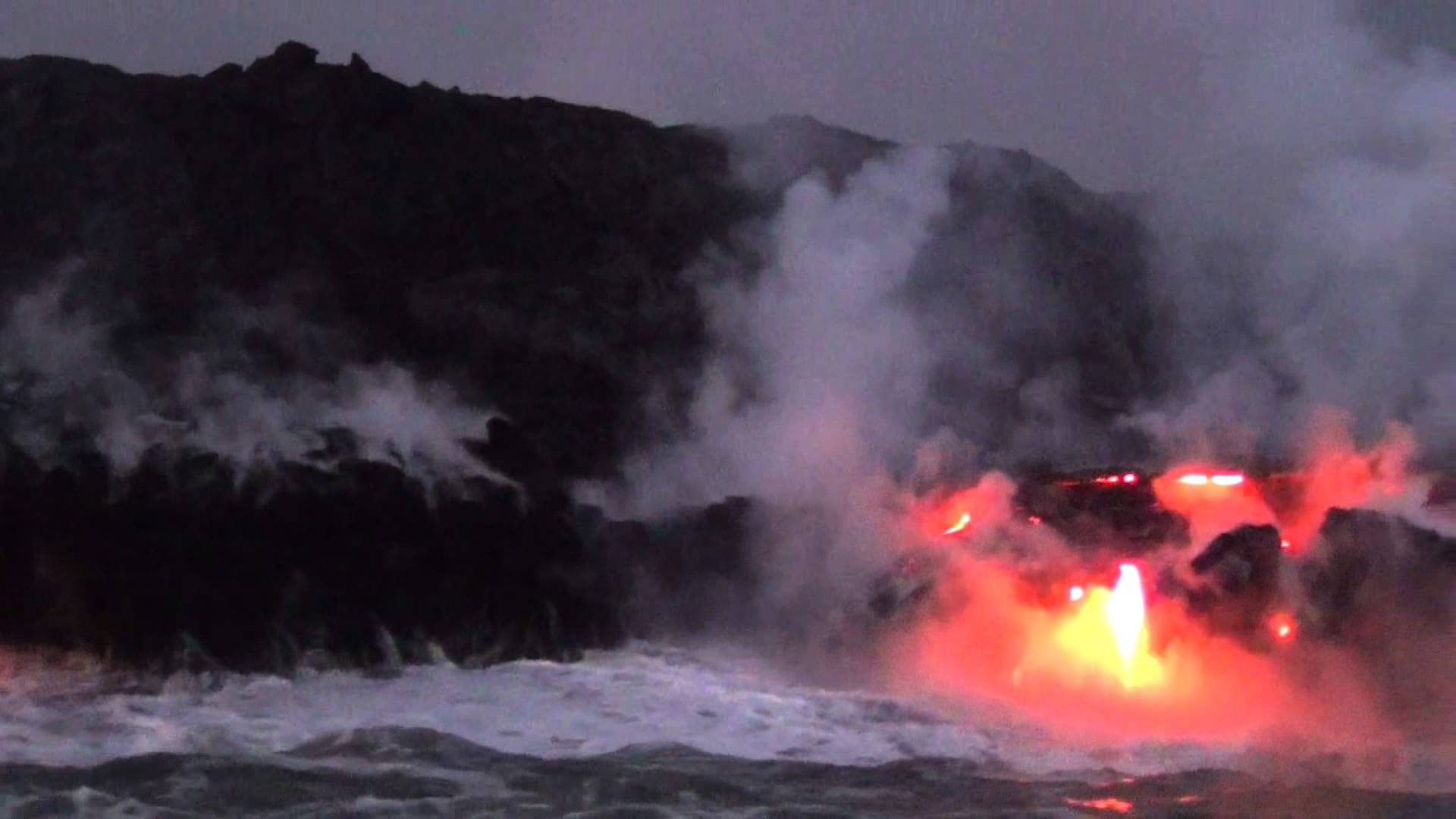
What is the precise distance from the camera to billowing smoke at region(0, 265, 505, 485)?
68.0 ft

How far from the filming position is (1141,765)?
15320 mm

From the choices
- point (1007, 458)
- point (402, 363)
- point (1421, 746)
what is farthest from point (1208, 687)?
point (402, 363)

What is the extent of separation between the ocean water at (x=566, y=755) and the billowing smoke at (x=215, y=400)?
339 centimetres

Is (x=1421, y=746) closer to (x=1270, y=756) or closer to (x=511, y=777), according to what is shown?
(x=1270, y=756)

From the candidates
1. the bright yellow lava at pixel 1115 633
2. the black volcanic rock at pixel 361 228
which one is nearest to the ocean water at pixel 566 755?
the bright yellow lava at pixel 1115 633

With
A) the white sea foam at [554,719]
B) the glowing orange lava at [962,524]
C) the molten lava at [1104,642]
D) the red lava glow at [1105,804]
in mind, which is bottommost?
the red lava glow at [1105,804]

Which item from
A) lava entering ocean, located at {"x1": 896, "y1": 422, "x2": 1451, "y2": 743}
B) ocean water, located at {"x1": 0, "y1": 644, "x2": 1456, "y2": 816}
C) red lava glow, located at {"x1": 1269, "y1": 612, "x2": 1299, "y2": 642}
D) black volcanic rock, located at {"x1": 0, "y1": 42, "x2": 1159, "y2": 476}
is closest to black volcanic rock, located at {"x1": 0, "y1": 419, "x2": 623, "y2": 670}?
ocean water, located at {"x1": 0, "y1": 644, "x2": 1456, "y2": 816}

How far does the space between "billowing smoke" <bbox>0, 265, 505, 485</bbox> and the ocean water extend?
3391 millimetres

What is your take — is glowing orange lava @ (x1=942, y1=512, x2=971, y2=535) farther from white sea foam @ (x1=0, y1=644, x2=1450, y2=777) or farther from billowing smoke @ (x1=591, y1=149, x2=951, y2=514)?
white sea foam @ (x1=0, y1=644, x2=1450, y2=777)

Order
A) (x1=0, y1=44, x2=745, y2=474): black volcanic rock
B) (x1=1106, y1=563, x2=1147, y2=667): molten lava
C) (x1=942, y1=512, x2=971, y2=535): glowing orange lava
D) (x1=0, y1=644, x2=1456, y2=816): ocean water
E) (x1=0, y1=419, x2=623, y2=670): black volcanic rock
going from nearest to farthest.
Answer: (x1=0, y1=644, x2=1456, y2=816): ocean water → (x1=0, y1=419, x2=623, y2=670): black volcanic rock → (x1=1106, y1=563, x2=1147, y2=667): molten lava → (x1=942, y1=512, x2=971, y2=535): glowing orange lava → (x1=0, y1=44, x2=745, y2=474): black volcanic rock

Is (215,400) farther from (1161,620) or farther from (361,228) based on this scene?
(1161,620)

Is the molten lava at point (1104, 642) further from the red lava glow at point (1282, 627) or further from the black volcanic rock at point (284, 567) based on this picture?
the black volcanic rock at point (284, 567)

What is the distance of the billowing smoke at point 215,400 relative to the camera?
2073cm

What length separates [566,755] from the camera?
15.5m
